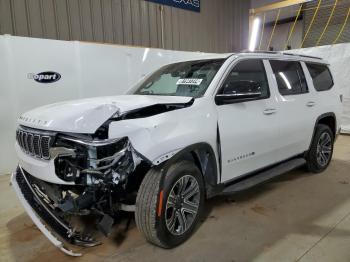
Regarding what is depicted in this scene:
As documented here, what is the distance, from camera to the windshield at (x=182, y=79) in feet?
8.90

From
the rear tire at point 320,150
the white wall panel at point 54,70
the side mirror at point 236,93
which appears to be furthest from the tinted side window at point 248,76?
the white wall panel at point 54,70

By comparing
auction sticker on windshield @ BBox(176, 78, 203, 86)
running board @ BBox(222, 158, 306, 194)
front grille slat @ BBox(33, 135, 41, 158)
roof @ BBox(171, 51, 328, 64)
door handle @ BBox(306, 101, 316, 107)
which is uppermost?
roof @ BBox(171, 51, 328, 64)

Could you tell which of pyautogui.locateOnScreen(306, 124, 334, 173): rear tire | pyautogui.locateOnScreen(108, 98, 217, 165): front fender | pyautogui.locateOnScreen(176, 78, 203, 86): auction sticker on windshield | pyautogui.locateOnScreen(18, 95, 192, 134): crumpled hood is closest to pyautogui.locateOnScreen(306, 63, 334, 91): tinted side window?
pyautogui.locateOnScreen(306, 124, 334, 173): rear tire

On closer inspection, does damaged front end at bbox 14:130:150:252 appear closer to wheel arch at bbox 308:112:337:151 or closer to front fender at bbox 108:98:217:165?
front fender at bbox 108:98:217:165

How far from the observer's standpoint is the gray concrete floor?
2297mm

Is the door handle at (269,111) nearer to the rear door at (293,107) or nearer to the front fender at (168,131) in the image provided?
the rear door at (293,107)

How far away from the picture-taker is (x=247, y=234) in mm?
2594

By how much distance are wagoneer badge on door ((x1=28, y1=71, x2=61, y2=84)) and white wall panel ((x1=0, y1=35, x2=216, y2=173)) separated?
0.05 metres

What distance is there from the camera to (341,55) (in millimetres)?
6844

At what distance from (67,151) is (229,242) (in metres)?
1.54

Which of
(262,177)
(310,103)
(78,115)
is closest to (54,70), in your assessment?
(78,115)

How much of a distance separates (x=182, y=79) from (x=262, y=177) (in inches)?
53.6

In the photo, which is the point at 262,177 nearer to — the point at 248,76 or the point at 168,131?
the point at 248,76

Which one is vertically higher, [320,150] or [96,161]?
[96,161]
